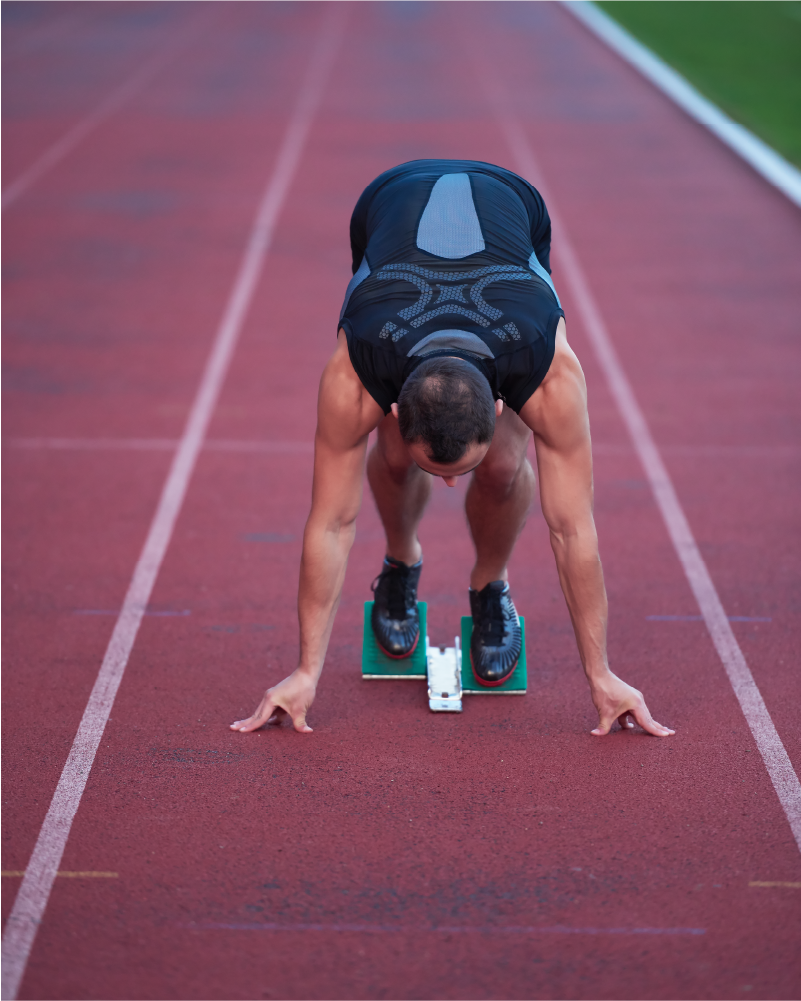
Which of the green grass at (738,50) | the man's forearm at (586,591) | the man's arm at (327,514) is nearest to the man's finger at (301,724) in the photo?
the man's arm at (327,514)

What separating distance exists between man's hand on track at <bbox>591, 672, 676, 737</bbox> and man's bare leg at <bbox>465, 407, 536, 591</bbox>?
0.57 metres

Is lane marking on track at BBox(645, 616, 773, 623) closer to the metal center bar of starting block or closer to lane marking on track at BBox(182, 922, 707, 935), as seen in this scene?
the metal center bar of starting block

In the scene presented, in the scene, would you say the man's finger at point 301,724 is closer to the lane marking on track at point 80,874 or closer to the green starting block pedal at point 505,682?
the green starting block pedal at point 505,682

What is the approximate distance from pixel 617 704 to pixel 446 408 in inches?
42.5

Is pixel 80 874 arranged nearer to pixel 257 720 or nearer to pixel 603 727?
pixel 257 720

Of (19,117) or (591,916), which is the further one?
(19,117)

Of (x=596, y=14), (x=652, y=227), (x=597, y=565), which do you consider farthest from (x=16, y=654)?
(x=596, y=14)

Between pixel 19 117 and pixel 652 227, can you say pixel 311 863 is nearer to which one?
pixel 652 227

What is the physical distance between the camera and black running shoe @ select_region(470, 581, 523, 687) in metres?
3.30

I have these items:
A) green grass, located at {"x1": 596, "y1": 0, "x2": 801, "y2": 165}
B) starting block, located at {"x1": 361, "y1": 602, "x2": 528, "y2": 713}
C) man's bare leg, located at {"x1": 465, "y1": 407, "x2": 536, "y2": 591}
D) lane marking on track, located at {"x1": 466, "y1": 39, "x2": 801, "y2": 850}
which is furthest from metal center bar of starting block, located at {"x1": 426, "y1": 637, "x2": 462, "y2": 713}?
green grass, located at {"x1": 596, "y1": 0, "x2": 801, "y2": 165}

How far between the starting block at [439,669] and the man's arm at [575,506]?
0.44 meters

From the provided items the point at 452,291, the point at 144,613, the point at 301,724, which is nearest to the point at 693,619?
the point at 301,724

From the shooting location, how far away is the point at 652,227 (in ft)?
28.7

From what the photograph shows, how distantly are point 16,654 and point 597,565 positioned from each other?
6.54ft
